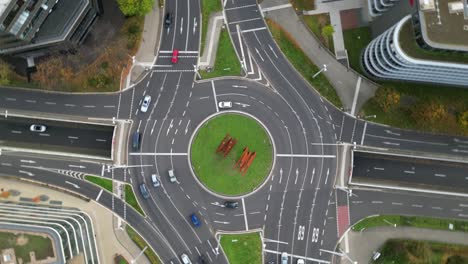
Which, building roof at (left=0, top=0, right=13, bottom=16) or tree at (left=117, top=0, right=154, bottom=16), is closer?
building roof at (left=0, top=0, right=13, bottom=16)

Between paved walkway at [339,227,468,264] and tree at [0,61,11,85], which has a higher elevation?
tree at [0,61,11,85]

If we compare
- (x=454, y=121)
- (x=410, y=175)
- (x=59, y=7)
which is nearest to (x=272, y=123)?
(x=410, y=175)

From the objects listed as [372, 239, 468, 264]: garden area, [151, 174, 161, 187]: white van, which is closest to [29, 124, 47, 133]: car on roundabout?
[151, 174, 161, 187]: white van

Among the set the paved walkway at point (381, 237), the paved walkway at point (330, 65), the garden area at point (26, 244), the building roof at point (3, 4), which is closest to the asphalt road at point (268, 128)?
the paved walkway at point (330, 65)

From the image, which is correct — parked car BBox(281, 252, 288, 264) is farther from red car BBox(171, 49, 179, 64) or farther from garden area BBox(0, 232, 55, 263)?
red car BBox(171, 49, 179, 64)

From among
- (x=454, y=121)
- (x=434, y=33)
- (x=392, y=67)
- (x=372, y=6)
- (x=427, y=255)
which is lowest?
(x=427, y=255)

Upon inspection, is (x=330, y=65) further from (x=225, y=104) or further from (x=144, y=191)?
(x=144, y=191)

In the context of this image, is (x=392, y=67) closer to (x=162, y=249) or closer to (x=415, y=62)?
(x=415, y=62)
